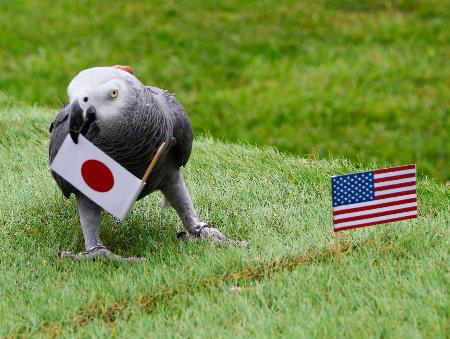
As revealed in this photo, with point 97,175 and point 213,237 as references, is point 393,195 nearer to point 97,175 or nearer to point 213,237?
point 213,237

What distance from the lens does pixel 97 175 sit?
3764mm

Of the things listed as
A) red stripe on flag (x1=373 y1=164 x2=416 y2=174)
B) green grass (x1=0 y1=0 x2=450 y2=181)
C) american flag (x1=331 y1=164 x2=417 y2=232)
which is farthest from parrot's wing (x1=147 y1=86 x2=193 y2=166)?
green grass (x1=0 y1=0 x2=450 y2=181)

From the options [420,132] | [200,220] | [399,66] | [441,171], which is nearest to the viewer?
[200,220]

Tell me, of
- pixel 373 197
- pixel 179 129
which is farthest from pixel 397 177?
pixel 179 129

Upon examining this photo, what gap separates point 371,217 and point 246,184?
140 cm

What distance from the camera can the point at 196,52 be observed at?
1059 cm

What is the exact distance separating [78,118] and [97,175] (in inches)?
14.6

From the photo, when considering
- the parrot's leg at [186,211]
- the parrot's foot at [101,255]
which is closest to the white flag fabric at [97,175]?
→ the parrot's foot at [101,255]

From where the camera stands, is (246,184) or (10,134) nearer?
(246,184)

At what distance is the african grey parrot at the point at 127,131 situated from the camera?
11.6 ft

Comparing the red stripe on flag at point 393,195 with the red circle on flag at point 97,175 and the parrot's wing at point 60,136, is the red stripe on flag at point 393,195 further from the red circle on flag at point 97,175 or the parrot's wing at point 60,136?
the parrot's wing at point 60,136

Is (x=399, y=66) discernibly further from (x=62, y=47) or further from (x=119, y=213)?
(x=119, y=213)

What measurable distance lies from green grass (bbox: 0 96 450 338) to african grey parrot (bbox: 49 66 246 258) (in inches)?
8.2

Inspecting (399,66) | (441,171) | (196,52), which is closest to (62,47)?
(196,52)
